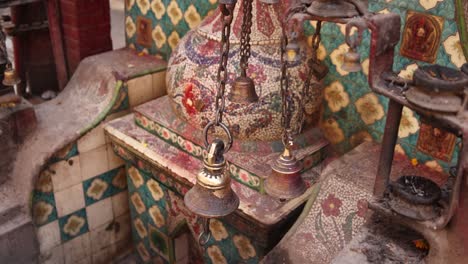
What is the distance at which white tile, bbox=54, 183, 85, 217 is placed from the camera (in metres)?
4.19

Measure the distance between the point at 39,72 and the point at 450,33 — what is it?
12.6 feet

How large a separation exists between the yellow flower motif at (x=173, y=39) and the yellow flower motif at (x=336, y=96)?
1564mm

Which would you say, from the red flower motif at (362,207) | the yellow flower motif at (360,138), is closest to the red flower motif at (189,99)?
the yellow flower motif at (360,138)

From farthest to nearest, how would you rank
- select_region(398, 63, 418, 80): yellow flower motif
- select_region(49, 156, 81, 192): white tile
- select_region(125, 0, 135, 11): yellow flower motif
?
select_region(125, 0, 135, 11): yellow flower motif → select_region(49, 156, 81, 192): white tile → select_region(398, 63, 418, 80): yellow flower motif

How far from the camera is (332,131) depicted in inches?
145

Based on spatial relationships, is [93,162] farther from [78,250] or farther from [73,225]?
[78,250]

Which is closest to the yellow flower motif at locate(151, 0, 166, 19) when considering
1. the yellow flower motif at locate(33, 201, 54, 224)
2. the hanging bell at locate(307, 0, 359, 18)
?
the yellow flower motif at locate(33, 201, 54, 224)

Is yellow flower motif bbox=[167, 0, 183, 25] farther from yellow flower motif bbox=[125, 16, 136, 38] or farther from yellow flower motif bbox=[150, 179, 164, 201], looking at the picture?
yellow flower motif bbox=[150, 179, 164, 201]

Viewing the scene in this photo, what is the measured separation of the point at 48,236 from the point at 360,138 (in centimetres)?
261

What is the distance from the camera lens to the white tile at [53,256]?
4.27 m

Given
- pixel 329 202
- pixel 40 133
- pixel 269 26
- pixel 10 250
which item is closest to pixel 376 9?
pixel 269 26

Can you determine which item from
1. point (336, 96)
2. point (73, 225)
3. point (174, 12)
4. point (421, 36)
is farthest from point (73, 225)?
point (421, 36)

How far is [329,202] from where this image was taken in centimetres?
304

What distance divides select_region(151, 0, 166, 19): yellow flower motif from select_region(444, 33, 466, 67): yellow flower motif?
2511mm
